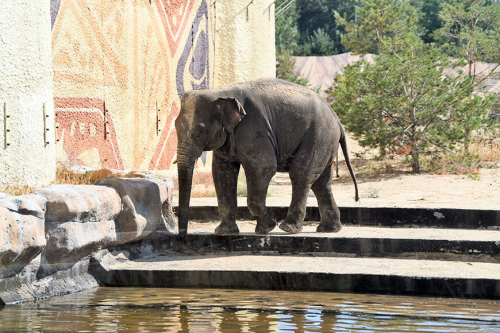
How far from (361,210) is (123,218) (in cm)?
291

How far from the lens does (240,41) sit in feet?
45.1

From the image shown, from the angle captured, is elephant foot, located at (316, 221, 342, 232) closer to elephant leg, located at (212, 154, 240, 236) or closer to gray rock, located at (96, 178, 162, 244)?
elephant leg, located at (212, 154, 240, 236)

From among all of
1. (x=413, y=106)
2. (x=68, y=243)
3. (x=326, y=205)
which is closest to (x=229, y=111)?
(x=326, y=205)

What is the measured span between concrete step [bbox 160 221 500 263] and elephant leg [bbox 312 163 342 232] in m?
0.12

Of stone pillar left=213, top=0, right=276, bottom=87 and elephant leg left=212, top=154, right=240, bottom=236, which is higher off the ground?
stone pillar left=213, top=0, right=276, bottom=87

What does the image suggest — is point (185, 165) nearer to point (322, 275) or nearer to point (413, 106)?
point (322, 275)

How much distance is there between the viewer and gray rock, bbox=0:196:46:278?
3.88 meters

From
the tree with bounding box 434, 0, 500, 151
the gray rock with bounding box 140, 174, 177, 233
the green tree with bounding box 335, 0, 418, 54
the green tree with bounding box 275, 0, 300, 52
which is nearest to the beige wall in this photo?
the gray rock with bounding box 140, 174, 177, 233

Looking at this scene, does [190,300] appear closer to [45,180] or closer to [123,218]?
[123,218]

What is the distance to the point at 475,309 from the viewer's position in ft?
13.3

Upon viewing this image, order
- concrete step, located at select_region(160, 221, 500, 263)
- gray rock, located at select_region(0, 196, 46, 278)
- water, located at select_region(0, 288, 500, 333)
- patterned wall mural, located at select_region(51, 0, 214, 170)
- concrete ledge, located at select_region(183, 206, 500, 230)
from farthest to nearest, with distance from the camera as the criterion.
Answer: patterned wall mural, located at select_region(51, 0, 214, 170) < concrete ledge, located at select_region(183, 206, 500, 230) < concrete step, located at select_region(160, 221, 500, 263) < gray rock, located at select_region(0, 196, 46, 278) < water, located at select_region(0, 288, 500, 333)

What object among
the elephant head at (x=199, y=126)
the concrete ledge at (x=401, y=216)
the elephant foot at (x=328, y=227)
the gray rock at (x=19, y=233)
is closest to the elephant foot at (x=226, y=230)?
the elephant head at (x=199, y=126)

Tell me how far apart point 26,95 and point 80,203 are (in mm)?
3024

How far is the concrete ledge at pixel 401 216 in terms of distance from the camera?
265 inches
